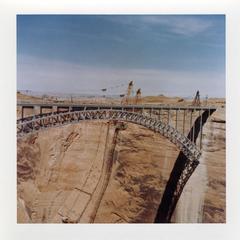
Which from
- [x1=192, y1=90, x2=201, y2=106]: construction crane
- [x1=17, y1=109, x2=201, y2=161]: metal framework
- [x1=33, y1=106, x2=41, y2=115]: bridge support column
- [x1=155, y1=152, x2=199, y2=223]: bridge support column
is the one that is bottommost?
[x1=155, y1=152, x2=199, y2=223]: bridge support column

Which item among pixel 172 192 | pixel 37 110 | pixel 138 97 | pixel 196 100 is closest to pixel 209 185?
pixel 172 192

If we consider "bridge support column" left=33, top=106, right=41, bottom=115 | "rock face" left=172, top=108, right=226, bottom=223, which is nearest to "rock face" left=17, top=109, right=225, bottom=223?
"rock face" left=172, top=108, right=226, bottom=223

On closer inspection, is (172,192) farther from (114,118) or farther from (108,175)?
(114,118)

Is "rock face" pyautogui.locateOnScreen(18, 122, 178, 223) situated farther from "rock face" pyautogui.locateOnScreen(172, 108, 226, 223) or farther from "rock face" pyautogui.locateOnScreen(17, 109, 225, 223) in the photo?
"rock face" pyautogui.locateOnScreen(172, 108, 226, 223)

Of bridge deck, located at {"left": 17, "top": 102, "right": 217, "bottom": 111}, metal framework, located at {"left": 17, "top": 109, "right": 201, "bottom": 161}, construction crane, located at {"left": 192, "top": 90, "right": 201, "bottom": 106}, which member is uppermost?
construction crane, located at {"left": 192, "top": 90, "right": 201, "bottom": 106}

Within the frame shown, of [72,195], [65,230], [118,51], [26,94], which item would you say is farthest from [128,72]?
[65,230]

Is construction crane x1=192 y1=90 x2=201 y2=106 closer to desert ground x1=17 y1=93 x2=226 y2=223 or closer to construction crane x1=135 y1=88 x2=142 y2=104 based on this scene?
desert ground x1=17 y1=93 x2=226 y2=223

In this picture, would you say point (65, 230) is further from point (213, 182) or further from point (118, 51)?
point (118, 51)

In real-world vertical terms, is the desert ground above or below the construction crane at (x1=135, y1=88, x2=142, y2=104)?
below

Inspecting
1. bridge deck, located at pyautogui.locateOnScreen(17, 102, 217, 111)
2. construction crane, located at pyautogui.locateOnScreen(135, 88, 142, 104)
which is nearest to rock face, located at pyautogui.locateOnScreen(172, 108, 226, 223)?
bridge deck, located at pyautogui.locateOnScreen(17, 102, 217, 111)

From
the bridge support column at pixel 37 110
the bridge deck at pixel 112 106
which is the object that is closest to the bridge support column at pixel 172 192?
the bridge deck at pixel 112 106
